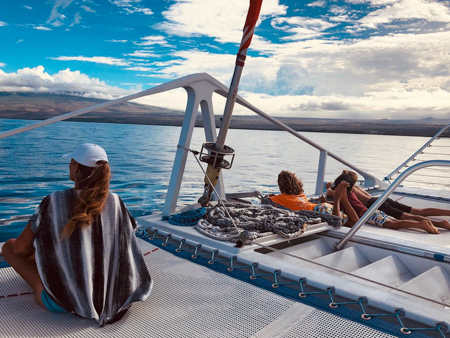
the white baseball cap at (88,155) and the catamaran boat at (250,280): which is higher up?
the white baseball cap at (88,155)

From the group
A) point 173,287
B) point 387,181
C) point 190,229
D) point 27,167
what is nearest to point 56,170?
point 27,167

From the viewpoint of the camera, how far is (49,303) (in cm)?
198

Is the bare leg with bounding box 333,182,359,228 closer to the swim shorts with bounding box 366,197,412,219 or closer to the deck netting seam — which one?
the swim shorts with bounding box 366,197,412,219

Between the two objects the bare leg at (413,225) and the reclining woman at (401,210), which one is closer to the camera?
the bare leg at (413,225)

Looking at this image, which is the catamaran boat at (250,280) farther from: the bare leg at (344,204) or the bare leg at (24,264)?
the bare leg at (344,204)

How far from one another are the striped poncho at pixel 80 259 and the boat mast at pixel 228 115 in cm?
178

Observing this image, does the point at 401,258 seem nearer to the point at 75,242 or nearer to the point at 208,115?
the point at 208,115

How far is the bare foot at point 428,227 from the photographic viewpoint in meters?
4.23

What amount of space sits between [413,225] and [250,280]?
2.53 meters

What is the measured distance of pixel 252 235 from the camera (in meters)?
3.11

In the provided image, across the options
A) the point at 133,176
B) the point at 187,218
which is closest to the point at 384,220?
the point at 187,218

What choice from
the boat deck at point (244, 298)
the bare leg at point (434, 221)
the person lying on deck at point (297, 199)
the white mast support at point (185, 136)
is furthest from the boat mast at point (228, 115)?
the bare leg at point (434, 221)

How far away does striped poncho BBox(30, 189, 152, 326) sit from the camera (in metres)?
1.88

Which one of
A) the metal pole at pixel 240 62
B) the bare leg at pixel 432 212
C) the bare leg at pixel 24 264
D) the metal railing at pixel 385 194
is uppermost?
the metal pole at pixel 240 62
